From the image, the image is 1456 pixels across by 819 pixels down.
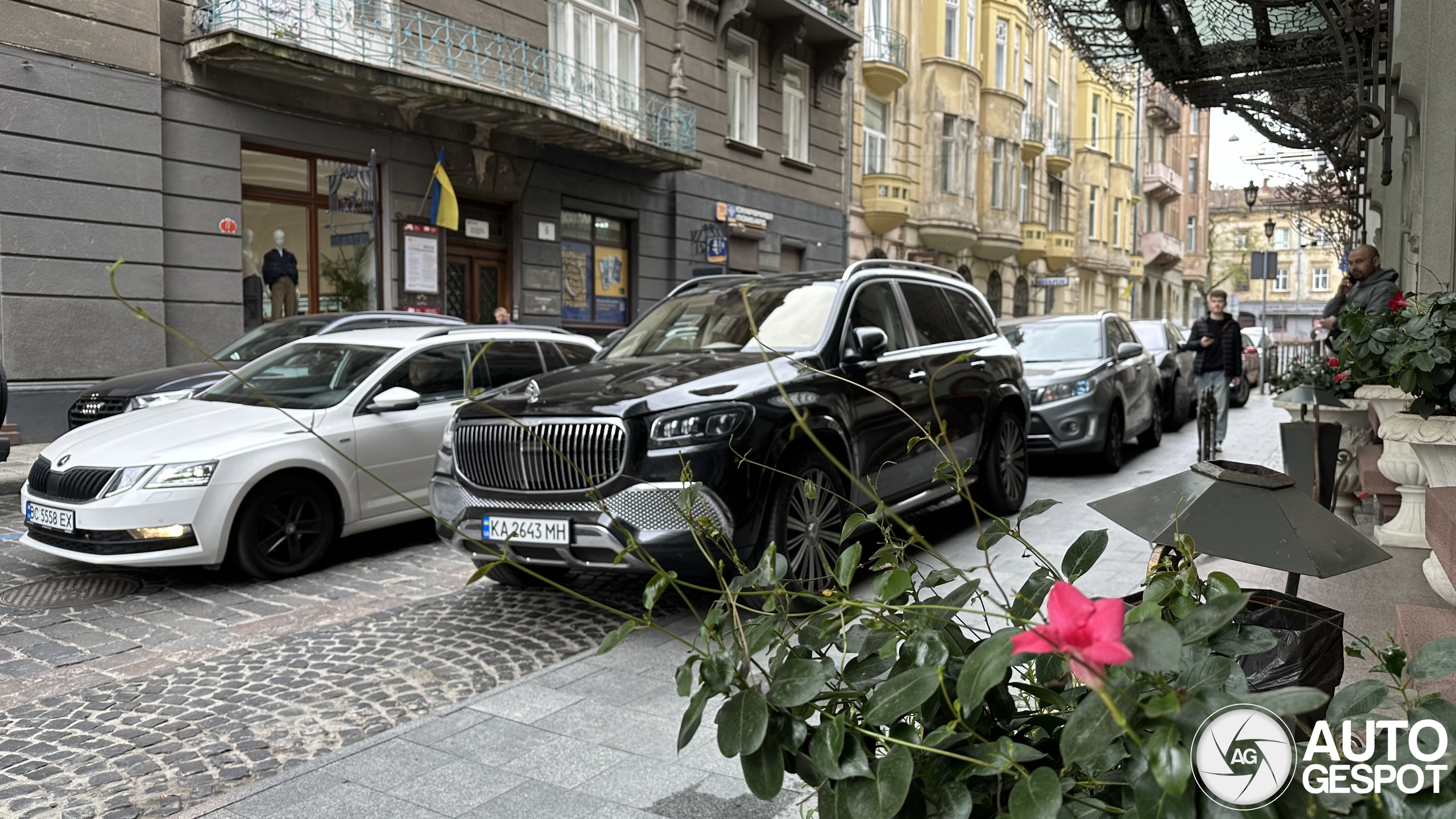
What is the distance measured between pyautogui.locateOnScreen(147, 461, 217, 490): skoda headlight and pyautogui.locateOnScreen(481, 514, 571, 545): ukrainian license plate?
6.29 ft

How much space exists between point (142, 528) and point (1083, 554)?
5946mm

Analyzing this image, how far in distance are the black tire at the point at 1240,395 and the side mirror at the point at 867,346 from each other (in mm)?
15070

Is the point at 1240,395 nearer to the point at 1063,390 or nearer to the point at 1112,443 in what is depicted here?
the point at 1112,443

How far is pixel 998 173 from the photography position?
3259 cm

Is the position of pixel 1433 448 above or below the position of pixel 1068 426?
above

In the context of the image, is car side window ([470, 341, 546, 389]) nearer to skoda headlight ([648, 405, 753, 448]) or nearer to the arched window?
skoda headlight ([648, 405, 753, 448])

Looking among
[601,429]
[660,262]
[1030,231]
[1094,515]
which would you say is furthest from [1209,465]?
[1030,231]

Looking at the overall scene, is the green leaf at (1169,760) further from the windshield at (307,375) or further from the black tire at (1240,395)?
the black tire at (1240,395)

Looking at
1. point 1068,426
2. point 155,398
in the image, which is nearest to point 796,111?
point 1068,426

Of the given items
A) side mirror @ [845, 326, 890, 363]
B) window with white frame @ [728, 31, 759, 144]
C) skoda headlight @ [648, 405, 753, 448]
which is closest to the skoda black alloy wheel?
skoda headlight @ [648, 405, 753, 448]

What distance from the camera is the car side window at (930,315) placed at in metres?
7.52

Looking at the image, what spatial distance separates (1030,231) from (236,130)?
26.9 meters

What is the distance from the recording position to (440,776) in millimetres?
3531

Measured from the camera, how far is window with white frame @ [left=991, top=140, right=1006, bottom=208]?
3225 cm
